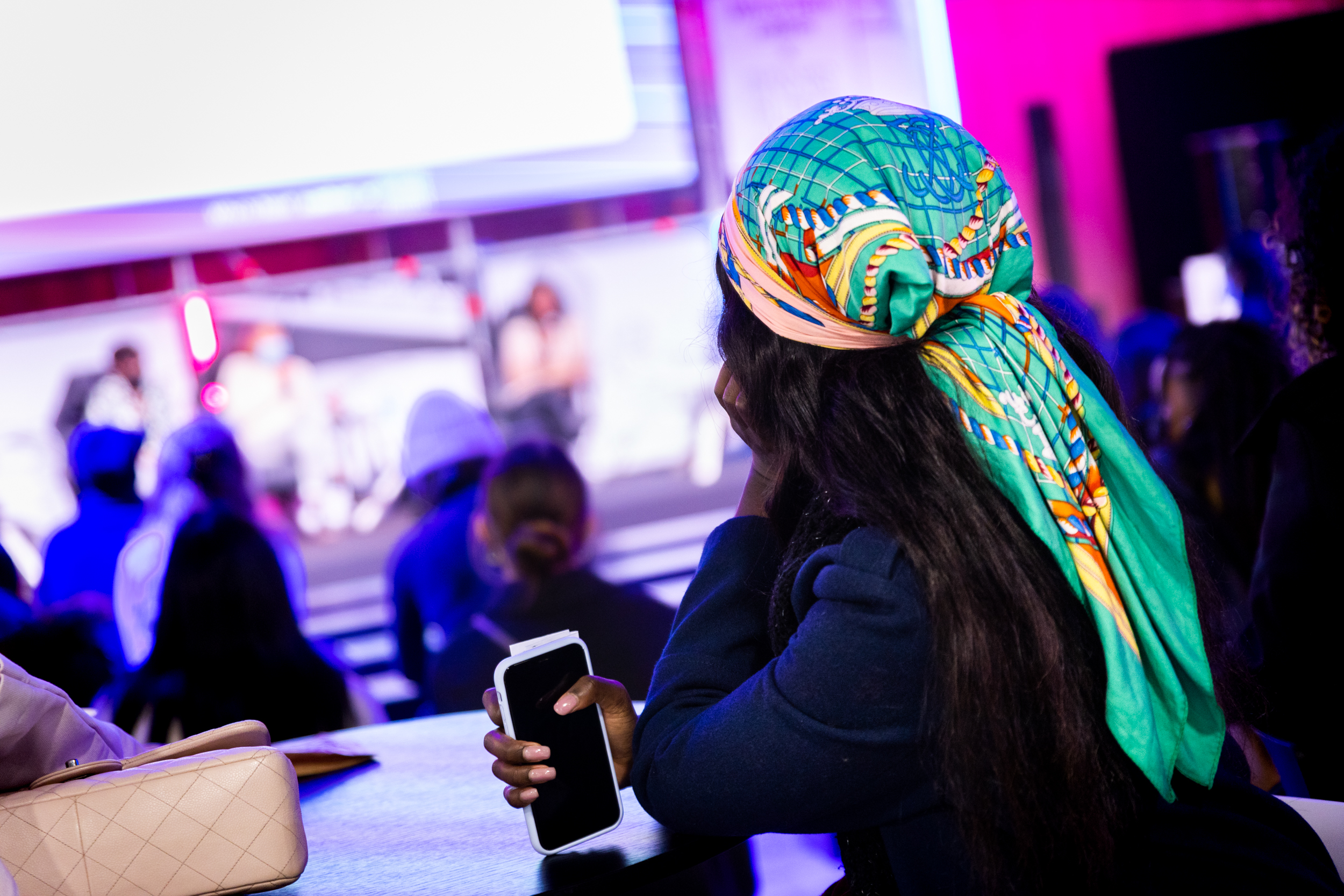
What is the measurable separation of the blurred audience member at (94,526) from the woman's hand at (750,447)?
2.67m

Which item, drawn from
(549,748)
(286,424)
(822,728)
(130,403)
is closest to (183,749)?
(549,748)

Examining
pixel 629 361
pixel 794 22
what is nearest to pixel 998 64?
pixel 794 22

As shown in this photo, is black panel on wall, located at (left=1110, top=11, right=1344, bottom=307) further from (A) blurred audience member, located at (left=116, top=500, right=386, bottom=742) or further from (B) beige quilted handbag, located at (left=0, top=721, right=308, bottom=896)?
(B) beige quilted handbag, located at (left=0, top=721, right=308, bottom=896)

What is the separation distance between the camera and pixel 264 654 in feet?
7.32

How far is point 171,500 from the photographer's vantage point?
9.37ft

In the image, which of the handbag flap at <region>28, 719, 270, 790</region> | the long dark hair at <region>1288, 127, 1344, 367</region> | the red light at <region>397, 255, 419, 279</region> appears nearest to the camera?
the handbag flap at <region>28, 719, 270, 790</region>

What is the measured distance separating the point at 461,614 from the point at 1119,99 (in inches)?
153

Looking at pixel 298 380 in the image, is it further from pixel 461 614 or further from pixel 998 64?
pixel 998 64

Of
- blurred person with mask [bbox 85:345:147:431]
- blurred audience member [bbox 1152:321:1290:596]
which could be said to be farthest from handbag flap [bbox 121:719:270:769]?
blurred person with mask [bbox 85:345:147:431]

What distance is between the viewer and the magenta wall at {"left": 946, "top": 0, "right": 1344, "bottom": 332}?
497 centimetres

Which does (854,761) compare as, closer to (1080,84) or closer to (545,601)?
(545,601)

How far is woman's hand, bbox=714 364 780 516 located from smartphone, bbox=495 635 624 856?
22 centimetres

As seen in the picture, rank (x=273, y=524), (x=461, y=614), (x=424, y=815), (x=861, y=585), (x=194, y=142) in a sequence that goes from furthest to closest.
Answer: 1. (x=273, y=524)
2. (x=194, y=142)
3. (x=461, y=614)
4. (x=424, y=815)
5. (x=861, y=585)

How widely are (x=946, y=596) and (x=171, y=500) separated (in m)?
2.49
